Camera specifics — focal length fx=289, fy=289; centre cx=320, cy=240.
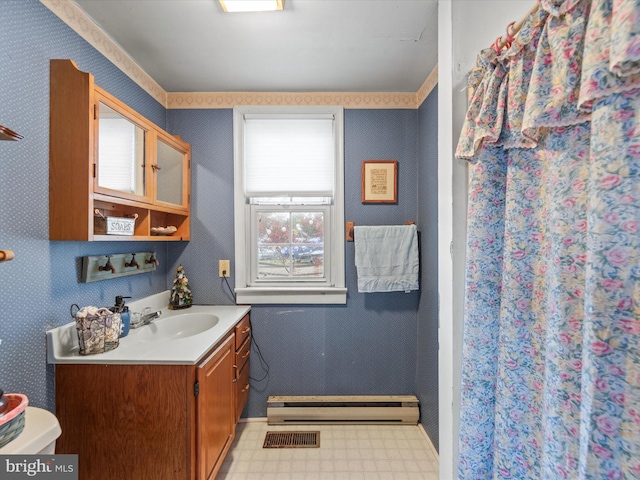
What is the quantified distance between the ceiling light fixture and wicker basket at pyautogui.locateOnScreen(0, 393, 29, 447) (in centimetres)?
174

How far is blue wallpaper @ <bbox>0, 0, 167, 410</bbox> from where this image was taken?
109 centimetres

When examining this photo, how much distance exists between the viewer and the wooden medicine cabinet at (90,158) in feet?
4.05

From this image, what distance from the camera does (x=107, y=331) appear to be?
133 cm

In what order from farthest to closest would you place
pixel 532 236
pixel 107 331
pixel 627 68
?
pixel 107 331, pixel 532 236, pixel 627 68

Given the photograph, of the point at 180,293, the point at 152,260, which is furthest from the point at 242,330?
the point at 152,260

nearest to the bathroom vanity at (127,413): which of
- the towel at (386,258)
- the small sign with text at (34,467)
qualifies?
the small sign with text at (34,467)

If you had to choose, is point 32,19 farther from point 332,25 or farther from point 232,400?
point 232,400

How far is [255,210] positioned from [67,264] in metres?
1.20

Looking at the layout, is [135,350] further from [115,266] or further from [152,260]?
[152,260]

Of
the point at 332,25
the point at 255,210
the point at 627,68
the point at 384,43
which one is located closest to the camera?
the point at 627,68

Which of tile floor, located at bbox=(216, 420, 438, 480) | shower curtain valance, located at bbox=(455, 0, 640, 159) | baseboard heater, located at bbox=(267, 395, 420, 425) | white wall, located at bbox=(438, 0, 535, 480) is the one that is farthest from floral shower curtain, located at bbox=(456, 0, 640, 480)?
baseboard heater, located at bbox=(267, 395, 420, 425)

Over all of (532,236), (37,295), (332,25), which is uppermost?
(332,25)

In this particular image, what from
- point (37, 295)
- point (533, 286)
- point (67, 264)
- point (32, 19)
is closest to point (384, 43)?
point (533, 286)

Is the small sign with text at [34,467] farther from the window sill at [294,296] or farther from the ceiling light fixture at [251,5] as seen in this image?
the ceiling light fixture at [251,5]
